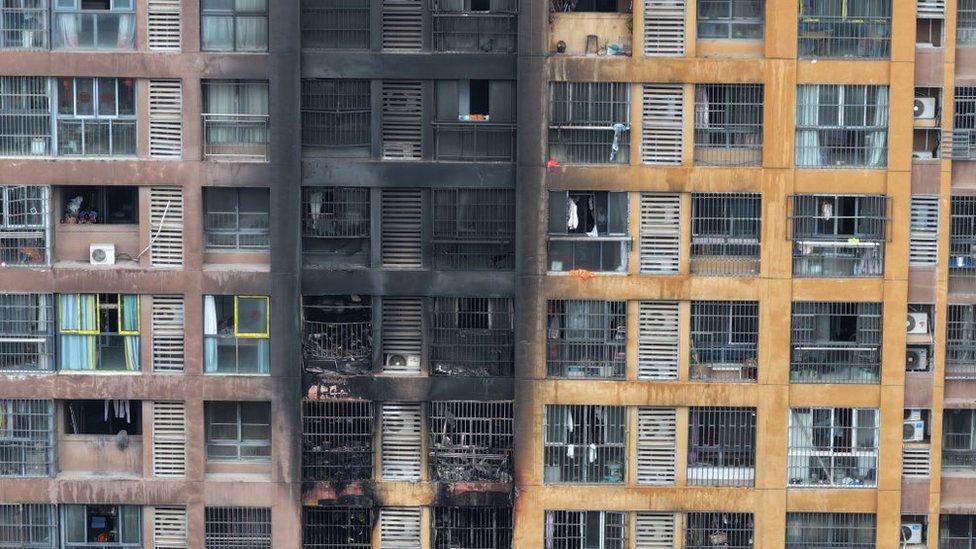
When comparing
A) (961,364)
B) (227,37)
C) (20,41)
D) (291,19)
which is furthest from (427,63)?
(961,364)

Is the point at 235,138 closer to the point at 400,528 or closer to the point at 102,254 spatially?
the point at 102,254

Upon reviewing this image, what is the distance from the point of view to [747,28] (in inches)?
743

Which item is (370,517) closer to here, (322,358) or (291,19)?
(322,358)

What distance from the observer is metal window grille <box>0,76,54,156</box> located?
A: 18781mm

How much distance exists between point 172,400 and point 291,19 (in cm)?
706

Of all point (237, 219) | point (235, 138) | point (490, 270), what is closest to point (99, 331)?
point (237, 219)

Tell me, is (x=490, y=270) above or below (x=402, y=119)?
below

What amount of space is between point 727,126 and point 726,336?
12.3 feet

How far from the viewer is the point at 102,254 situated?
19.0 meters

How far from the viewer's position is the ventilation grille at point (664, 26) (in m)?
18.6

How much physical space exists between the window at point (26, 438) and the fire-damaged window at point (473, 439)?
684cm

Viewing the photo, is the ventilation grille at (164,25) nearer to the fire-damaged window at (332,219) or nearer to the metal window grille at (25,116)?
the metal window grille at (25,116)

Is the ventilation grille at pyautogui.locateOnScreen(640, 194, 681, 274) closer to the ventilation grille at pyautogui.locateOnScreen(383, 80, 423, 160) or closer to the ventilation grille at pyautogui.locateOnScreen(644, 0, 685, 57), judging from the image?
the ventilation grille at pyautogui.locateOnScreen(644, 0, 685, 57)

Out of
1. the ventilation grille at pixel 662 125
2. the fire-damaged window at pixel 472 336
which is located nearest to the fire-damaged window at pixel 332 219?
the fire-damaged window at pixel 472 336
